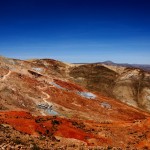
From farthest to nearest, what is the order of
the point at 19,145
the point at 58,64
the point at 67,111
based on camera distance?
the point at 58,64 < the point at 67,111 < the point at 19,145

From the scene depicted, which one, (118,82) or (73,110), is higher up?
(118,82)

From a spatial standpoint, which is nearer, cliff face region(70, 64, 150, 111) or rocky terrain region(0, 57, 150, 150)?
rocky terrain region(0, 57, 150, 150)

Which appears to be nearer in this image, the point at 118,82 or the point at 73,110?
the point at 73,110

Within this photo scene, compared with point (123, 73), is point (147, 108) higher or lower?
lower

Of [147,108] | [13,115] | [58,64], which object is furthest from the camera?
[58,64]

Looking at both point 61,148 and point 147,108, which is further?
point 147,108

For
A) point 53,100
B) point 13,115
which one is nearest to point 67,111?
point 53,100

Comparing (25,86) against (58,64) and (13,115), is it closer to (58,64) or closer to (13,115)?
(13,115)
